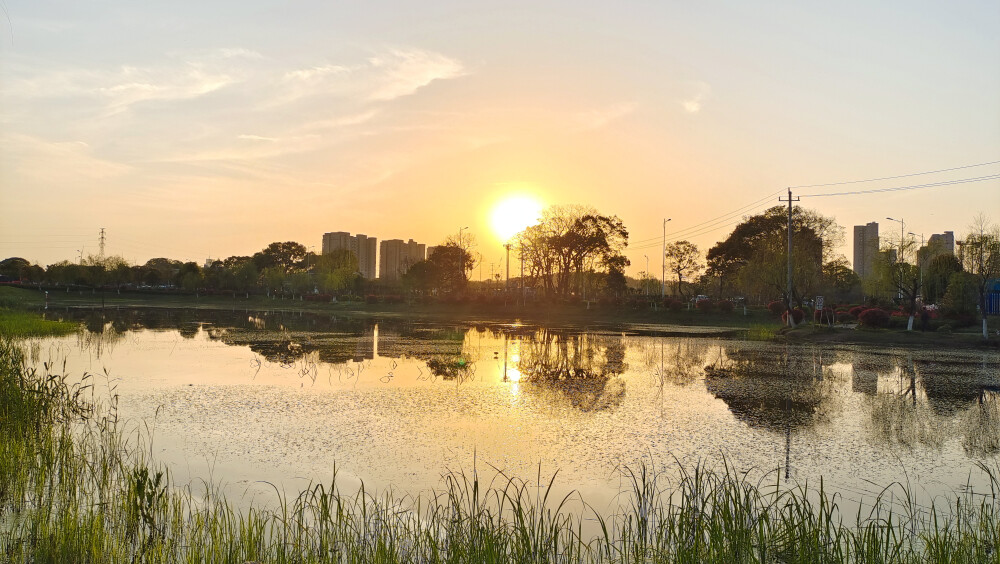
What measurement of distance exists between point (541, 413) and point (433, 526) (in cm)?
668

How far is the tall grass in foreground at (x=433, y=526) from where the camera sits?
16.7 feet

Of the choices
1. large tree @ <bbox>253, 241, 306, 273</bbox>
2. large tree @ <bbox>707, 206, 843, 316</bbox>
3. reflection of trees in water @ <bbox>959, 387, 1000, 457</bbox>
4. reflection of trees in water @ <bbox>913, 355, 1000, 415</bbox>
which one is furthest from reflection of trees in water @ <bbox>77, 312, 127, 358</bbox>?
large tree @ <bbox>253, 241, 306, 273</bbox>

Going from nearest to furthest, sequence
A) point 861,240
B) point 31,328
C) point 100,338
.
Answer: point 100,338, point 31,328, point 861,240

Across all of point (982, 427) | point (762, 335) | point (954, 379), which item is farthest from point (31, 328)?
point (762, 335)

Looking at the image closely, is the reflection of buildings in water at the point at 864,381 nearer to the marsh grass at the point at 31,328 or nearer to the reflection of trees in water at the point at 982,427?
the reflection of trees in water at the point at 982,427

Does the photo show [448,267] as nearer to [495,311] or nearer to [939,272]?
[495,311]

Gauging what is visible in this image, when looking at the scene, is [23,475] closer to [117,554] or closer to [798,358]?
[117,554]

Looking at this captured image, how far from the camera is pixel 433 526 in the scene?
18.1ft

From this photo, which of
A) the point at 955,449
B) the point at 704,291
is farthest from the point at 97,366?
the point at 704,291

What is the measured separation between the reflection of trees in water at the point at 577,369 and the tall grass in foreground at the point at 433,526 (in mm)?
5734

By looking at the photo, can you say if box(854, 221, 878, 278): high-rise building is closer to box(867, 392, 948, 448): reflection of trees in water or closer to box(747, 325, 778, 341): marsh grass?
box(747, 325, 778, 341): marsh grass

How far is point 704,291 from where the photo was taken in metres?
95.6

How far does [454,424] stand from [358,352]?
1281cm

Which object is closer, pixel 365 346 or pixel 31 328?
pixel 365 346
